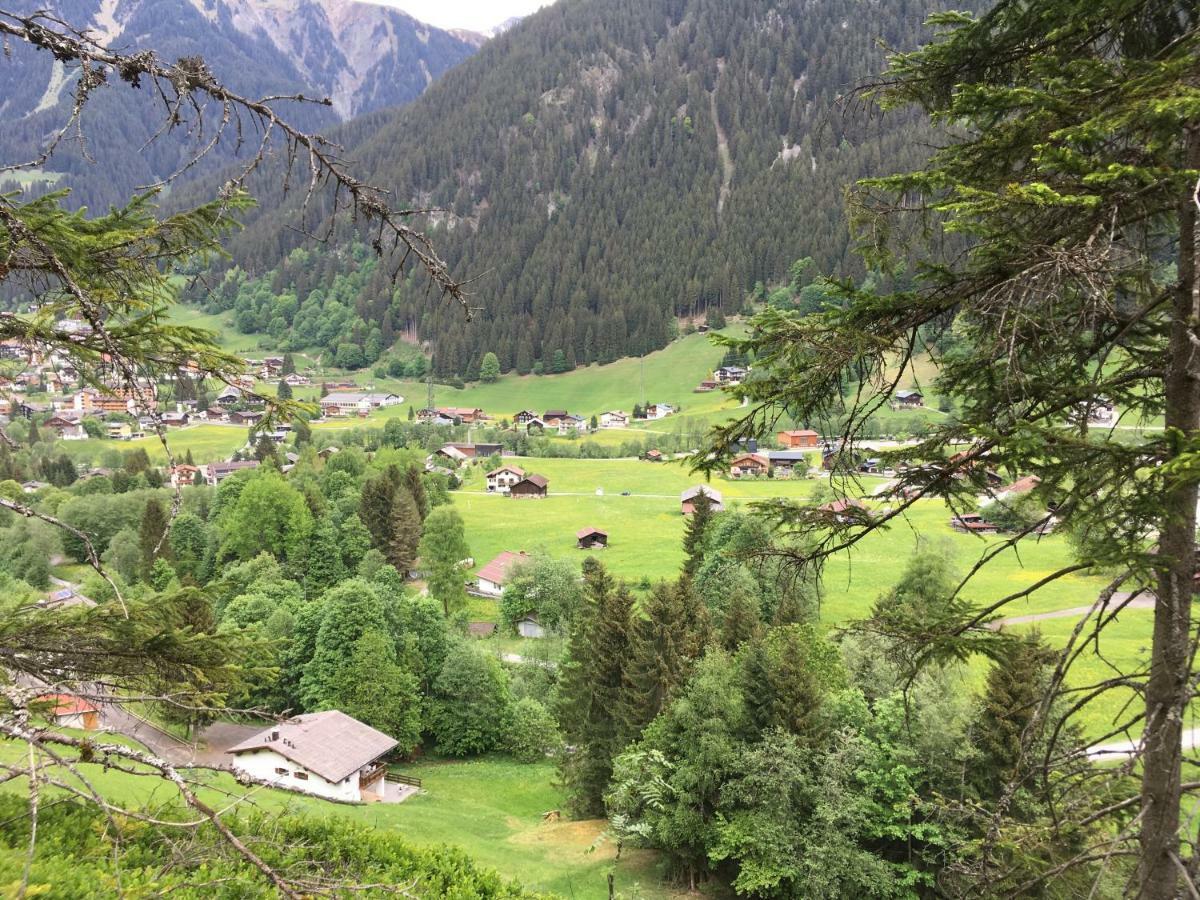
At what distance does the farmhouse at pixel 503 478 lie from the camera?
79.5 metres

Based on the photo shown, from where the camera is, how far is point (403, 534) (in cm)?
5231

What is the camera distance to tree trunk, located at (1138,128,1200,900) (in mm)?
4320

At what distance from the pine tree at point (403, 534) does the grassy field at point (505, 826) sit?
2418 cm

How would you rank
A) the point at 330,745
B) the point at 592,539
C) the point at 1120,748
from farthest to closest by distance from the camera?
1. the point at 592,539
2. the point at 330,745
3. the point at 1120,748

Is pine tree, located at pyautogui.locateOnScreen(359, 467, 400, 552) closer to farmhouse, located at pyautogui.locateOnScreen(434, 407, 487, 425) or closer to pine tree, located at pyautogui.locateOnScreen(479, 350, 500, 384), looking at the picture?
farmhouse, located at pyautogui.locateOnScreen(434, 407, 487, 425)

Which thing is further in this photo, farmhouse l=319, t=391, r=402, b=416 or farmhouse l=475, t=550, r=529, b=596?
farmhouse l=319, t=391, r=402, b=416

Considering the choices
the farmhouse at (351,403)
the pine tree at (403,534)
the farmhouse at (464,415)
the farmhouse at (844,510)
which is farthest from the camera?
the farmhouse at (464,415)

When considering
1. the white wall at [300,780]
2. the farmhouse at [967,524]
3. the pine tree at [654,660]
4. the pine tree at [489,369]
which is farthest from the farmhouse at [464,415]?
the farmhouse at [967,524]

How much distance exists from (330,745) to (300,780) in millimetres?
1518

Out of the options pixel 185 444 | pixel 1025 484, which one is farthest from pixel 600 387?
pixel 1025 484

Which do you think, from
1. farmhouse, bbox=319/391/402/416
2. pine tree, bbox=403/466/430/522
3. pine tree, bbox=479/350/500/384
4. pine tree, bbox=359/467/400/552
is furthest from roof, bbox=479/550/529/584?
pine tree, bbox=479/350/500/384

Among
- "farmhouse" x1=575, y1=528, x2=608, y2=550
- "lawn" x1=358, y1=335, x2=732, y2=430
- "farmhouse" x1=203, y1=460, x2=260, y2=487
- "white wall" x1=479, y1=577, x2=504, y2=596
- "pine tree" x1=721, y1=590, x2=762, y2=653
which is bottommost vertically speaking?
"white wall" x1=479, y1=577, x2=504, y2=596

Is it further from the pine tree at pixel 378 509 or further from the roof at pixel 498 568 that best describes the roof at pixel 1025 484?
the pine tree at pixel 378 509

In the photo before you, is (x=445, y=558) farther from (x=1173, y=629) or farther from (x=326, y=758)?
(x=1173, y=629)
